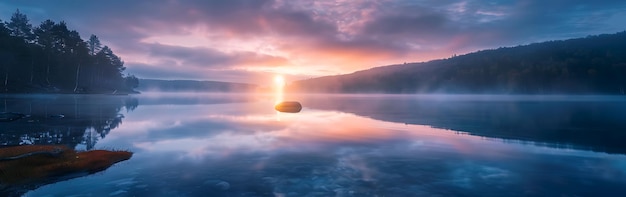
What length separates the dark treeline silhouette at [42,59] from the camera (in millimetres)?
79938

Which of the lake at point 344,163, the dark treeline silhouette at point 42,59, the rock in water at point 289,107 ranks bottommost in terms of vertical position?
the lake at point 344,163

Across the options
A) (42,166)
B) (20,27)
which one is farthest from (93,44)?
(42,166)

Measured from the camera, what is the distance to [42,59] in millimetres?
85812

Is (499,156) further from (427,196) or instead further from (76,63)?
(76,63)

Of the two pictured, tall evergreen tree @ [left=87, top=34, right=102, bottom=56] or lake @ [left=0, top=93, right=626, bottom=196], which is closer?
lake @ [left=0, top=93, right=626, bottom=196]

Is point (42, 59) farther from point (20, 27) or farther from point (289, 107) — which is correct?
point (289, 107)

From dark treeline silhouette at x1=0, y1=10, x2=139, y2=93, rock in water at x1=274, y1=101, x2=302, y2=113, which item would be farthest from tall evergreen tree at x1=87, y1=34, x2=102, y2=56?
rock in water at x1=274, y1=101, x2=302, y2=113

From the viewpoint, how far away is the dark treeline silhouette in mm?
79938

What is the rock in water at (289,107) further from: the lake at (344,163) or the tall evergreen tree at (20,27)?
the tall evergreen tree at (20,27)

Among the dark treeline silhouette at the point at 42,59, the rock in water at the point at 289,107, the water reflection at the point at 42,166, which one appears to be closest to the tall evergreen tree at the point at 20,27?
the dark treeline silhouette at the point at 42,59

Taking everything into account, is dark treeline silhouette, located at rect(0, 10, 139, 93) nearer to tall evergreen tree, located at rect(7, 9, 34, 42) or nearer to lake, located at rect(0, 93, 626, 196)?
tall evergreen tree, located at rect(7, 9, 34, 42)

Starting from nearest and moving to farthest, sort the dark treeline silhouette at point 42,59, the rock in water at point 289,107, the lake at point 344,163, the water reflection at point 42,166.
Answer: the lake at point 344,163, the water reflection at point 42,166, the rock in water at point 289,107, the dark treeline silhouette at point 42,59

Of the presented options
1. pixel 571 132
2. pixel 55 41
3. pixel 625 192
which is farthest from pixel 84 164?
pixel 55 41

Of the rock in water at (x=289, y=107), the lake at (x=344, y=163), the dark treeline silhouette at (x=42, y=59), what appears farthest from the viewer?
the dark treeline silhouette at (x=42, y=59)
